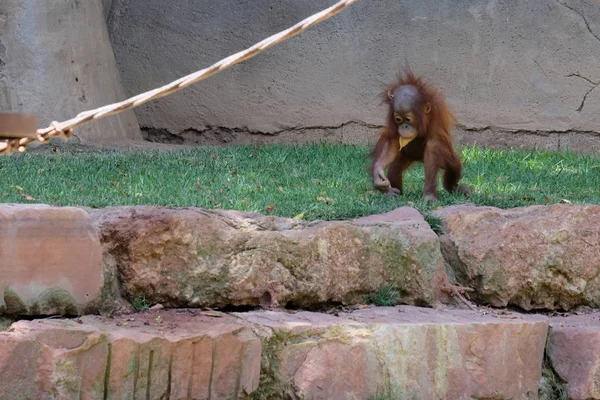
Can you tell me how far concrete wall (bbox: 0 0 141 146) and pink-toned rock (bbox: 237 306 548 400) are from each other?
3592 millimetres

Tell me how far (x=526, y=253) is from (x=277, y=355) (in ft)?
4.16

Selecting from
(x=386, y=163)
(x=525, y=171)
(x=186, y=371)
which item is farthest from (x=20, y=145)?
(x=525, y=171)

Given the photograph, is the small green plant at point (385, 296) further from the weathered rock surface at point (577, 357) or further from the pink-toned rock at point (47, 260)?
the pink-toned rock at point (47, 260)

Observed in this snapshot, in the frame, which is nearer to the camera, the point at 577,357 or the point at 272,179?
the point at 577,357

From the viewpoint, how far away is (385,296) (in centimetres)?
418

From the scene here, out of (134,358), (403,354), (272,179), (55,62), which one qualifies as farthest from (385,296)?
(55,62)

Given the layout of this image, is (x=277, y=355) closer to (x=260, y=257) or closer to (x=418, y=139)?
(x=260, y=257)

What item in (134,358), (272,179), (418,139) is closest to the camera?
(134,358)

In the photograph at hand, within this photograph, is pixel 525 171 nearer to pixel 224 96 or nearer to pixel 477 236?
pixel 477 236

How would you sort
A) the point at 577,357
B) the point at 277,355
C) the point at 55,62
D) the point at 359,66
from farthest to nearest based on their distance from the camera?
the point at 359,66, the point at 55,62, the point at 577,357, the point at 277,355

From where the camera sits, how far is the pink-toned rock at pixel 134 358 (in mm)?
3309

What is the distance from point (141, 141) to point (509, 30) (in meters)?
3.01

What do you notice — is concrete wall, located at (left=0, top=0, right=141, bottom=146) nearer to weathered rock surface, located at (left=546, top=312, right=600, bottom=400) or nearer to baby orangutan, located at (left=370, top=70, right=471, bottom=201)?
baby orangutan, located at (left=370, top=70, right=471, bottom=201)

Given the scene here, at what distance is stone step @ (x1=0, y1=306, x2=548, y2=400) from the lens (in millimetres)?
3340
